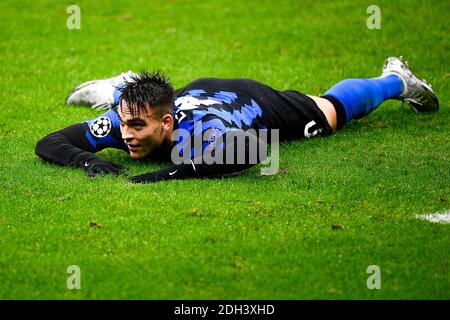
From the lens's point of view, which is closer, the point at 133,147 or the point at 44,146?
the point at 133,147

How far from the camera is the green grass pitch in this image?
19.4ft

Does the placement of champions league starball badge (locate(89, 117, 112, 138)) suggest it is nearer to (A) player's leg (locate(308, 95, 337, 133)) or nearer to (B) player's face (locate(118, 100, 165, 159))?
(B) player's face (locate(118, 100, 165, 159))

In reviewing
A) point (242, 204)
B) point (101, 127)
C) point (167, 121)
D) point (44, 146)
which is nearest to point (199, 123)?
point (167, 121)

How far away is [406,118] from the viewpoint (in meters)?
10.2

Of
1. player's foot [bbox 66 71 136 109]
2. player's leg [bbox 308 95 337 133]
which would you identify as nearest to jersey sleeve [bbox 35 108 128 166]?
player's foot [bbox 66 71 136 109]

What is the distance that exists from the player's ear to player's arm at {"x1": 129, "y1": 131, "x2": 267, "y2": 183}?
42 centimetres

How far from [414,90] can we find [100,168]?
403cm

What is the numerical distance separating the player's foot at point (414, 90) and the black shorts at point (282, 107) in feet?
4.24

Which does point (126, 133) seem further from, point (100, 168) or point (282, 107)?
point (282, 107)

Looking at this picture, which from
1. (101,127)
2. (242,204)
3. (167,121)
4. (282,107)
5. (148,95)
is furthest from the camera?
(282,107)

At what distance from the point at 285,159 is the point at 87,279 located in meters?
3.23

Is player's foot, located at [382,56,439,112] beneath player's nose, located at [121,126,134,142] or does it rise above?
above

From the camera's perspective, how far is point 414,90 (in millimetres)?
10227
